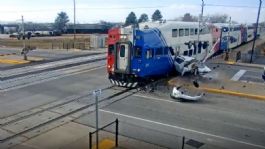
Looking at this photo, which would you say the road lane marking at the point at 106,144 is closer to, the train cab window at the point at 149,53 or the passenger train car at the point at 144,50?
the passenger train car at the point at 144,50

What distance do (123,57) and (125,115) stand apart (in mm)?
6215

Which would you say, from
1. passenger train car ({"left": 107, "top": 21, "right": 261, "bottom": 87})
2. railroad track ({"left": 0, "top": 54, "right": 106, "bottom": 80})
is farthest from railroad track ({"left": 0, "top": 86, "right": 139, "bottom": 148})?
railroad track ({"left": 0, "top": 54, "right": 106, "bottom": 80})

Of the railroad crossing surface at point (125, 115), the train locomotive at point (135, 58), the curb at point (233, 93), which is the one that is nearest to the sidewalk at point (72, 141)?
the railroad crossing surface at point (125, 115)

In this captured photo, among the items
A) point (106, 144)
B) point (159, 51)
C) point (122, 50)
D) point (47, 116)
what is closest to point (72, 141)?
point (106, 144)

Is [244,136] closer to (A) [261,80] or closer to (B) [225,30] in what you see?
(A) [261,80]

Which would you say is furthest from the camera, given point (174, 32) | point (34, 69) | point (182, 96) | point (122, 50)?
point (34, 69)

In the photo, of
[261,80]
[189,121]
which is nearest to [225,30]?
[261,80]

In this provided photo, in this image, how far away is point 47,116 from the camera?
14.6m

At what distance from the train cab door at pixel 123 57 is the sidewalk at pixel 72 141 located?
27.0ft

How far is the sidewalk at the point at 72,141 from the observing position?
11.3 m

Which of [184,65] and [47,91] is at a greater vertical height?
[184,65]

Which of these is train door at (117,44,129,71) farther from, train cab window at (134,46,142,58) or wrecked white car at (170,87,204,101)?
wrecked white car at (170,87,204,101)

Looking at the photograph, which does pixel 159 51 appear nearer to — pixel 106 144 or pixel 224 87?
pixel 224 87

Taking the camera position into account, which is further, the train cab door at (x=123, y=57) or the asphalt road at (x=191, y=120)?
the train cab door at (x=123, y=57)
